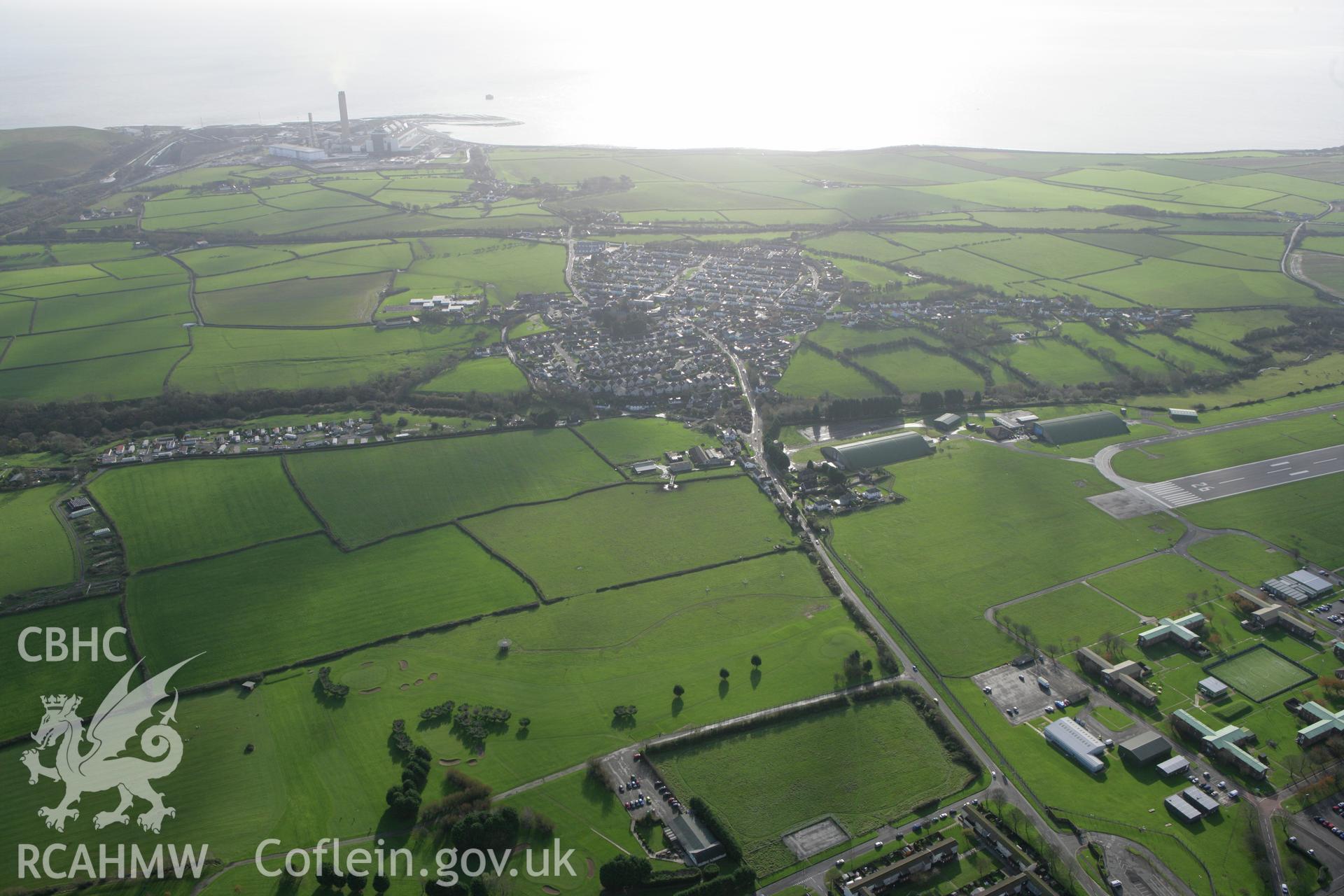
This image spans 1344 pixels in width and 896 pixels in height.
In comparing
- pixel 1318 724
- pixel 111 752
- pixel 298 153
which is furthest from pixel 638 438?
pixel 298 153

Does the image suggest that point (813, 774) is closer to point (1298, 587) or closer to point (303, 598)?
point (303, 598)

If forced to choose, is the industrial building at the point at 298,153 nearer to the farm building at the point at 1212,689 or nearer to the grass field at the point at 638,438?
the grass field at the point at 638,438

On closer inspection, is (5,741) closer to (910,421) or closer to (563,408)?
(563,408)

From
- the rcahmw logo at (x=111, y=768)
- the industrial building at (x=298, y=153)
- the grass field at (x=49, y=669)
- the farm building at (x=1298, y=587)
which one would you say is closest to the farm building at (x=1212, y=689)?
the farm building at (x=1298, y=587)

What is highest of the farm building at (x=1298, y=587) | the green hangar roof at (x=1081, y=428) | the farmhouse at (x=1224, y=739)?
the green hangar roof at (x=1081, y=428)

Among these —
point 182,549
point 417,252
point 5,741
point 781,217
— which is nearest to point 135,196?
point 417,252

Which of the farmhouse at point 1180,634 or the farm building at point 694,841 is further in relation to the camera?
the farmhouse at point 1180,634

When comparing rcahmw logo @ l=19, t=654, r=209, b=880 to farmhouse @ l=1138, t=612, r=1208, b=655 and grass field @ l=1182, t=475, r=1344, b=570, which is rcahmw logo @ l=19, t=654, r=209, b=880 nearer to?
farmhouse @ l=1138, t=612, r=1208, b=655

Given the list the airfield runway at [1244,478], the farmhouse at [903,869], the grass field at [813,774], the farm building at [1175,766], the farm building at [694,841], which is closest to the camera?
the farmhouse at [903,869]
